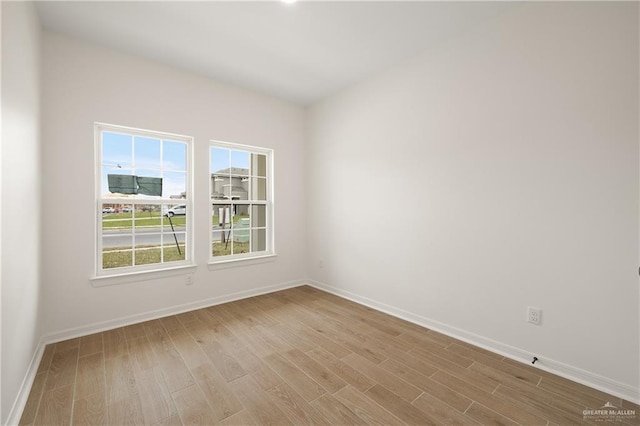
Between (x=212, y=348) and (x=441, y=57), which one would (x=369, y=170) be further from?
(x=212, y=348)

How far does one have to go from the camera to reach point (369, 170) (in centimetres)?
355

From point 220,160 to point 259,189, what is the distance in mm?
725

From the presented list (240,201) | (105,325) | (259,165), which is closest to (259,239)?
(240,201)

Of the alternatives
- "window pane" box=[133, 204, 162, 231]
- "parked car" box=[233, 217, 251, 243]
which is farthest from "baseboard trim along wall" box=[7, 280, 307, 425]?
"window pane" box=[133, 204, 162, 231]

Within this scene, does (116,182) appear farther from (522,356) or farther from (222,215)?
(522,356)

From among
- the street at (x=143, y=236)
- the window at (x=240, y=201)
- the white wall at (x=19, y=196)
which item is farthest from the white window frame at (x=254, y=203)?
the white wall at (x=19, y=196)

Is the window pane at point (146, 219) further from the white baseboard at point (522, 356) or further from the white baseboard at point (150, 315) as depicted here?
the white baseboard at point (522, 356)

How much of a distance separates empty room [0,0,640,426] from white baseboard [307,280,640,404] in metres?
0.01

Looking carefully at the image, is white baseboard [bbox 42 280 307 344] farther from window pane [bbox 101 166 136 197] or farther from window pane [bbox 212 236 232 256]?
window pane [bbox 101 166 136 197]

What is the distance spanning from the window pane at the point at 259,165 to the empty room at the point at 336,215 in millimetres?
146

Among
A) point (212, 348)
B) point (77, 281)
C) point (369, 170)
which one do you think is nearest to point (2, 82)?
point (77, 281)

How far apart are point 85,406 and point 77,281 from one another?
1.41m

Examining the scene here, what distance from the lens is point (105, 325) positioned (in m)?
2.82

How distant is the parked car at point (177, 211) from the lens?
3314 mm
